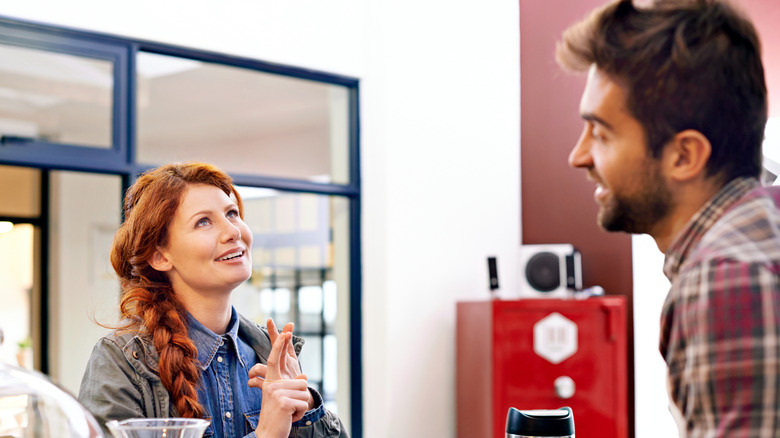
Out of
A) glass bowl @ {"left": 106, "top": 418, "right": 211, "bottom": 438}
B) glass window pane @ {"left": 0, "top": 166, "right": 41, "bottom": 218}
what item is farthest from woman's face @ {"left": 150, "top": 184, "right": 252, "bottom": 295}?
glass window pane @ {"left": 0, "top": 166, "right": 41, "bottom": 218}

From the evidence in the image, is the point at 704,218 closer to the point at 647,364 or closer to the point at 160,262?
the point at 160,262

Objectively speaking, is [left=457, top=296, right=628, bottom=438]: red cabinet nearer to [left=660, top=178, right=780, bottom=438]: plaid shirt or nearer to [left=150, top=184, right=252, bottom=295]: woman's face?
[left=150, top=184, right=252, bottom=295]: woman's face

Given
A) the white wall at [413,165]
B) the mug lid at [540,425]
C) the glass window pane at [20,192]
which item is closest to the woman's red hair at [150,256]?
the mug lid at [540,425]

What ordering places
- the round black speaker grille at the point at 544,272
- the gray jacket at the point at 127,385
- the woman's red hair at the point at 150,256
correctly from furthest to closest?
1. the round black speaker grille at the point at 544,272
2. the woman's red hair at the point at 150,256
3. the gray jacket at the point at 127,385

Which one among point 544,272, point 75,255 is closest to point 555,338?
point 544,272

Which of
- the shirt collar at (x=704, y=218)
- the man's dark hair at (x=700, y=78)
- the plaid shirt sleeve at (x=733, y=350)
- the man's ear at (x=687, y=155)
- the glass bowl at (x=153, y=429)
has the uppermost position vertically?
the man's dark hair at (x=700, y=78)

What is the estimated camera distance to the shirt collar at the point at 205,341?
6.61ft

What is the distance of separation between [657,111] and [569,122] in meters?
4.32

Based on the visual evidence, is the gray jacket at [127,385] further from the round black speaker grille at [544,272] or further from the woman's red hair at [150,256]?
the round black speaker grille at [544,272]

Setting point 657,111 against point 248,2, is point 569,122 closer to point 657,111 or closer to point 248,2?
point 248,2

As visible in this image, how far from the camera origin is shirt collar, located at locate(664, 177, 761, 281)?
98cm

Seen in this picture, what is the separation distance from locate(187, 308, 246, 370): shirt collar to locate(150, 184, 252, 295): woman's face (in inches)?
3.6

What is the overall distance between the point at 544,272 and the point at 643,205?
380 cm

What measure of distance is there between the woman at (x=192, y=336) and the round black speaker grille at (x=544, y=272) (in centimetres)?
280
